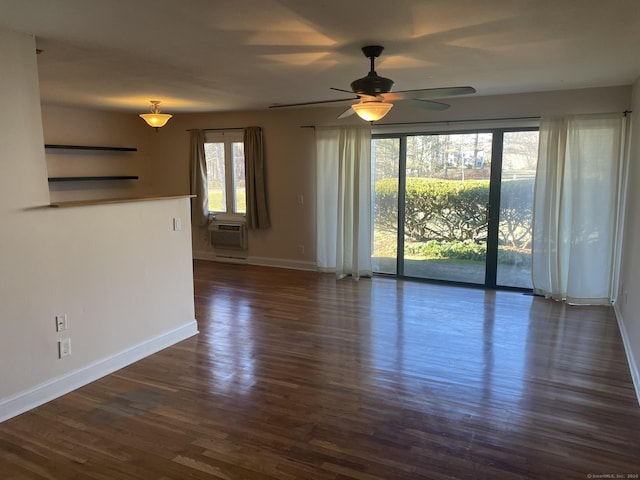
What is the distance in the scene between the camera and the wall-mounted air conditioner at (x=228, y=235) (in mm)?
7305

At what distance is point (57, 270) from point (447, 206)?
455 cm

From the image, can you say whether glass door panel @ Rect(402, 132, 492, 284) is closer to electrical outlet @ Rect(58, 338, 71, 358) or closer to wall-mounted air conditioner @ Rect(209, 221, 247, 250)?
wall-mounted air conditioner @ Rect(209, 221, 247, 250)

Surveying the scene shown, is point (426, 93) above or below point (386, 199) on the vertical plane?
above

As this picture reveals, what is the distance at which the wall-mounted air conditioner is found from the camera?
7305 mm

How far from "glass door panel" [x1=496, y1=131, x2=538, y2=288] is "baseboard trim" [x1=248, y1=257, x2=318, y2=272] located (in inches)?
107

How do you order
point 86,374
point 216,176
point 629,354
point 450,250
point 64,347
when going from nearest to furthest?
point 64,347, point 86,374, point 629,354, point 450,250, point 216,176

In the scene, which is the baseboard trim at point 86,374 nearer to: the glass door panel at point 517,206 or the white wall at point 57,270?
the white wall at point 57,270

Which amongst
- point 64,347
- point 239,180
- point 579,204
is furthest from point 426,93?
point 239,180

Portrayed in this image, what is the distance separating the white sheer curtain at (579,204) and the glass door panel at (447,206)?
0.71 metres

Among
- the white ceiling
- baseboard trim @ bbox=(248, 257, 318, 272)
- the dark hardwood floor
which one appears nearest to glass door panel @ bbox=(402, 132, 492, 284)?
the white ceiling

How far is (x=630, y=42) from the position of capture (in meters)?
3.04

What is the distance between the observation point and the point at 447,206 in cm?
593

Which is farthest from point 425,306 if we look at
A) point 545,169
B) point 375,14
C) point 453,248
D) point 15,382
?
point 15,382

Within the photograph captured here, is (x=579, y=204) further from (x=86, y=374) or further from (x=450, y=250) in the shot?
(x=86, y=374)
